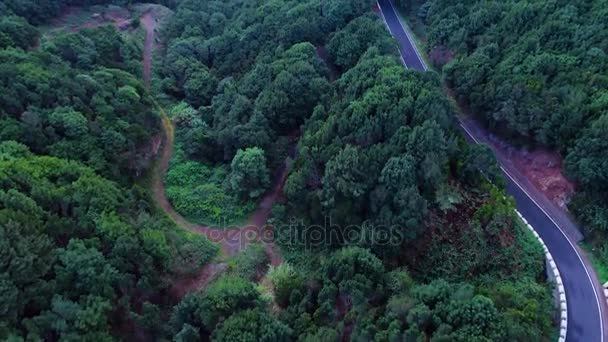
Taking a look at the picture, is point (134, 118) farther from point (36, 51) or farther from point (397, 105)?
point (397, 105)

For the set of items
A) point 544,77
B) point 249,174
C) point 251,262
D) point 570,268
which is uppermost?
point 544,77

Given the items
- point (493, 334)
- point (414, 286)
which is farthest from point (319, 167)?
point (493, 334)

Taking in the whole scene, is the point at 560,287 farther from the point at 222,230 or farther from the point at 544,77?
the point at 222,230

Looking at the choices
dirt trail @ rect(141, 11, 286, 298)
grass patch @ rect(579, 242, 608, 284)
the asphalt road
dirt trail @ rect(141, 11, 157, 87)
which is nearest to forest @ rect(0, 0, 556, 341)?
dirt trail @ rect(141, 11, 286, 298)

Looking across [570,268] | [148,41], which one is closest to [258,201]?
[570,268]

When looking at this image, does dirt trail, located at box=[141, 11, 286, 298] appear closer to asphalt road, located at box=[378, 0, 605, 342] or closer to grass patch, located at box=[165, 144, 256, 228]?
grass patch, located at box=[165, 144, 256, 228]

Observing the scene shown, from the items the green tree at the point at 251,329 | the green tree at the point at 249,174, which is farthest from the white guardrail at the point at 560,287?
the green tree at the point at 249,174

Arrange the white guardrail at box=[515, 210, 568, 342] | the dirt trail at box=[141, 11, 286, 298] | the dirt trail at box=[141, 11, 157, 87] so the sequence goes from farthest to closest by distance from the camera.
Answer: the dirt trail at box=[141, 11, 157, 87]
the dirt trail at box=[141, 11, 286, 298]
the white guardrail at box=[515, 210, 568, 342]
